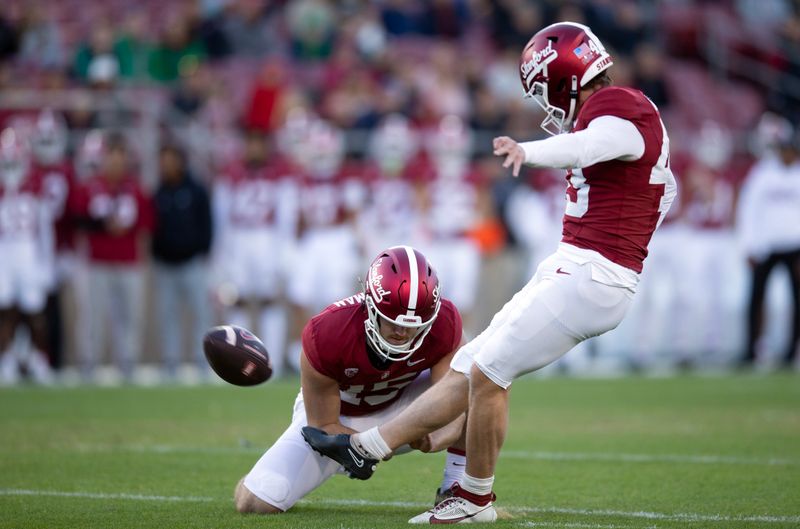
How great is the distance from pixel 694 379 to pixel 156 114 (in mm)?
5952

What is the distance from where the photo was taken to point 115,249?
37.0 ft

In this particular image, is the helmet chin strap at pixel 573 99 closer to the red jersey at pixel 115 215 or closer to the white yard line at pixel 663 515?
the white yard line at pixel 663 515

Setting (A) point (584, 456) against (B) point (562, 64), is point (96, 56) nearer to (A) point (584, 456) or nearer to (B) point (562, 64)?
(A) point (584, 456)

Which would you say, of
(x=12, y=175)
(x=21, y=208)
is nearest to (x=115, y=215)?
(x=21, y=208)

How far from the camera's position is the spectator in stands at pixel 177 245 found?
11.3 metres

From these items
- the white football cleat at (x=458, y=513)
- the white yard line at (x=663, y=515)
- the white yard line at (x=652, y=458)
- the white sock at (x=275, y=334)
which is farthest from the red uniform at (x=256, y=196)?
the white football cleat at (x=458, y=513)

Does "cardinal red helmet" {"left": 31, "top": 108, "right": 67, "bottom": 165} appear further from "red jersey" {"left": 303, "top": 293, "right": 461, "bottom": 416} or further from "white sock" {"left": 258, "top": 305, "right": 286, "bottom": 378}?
"red jersey" {"left": 303, "top": 293, "right": 461, "bottom": 416}

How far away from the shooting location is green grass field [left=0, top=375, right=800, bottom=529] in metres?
4.82

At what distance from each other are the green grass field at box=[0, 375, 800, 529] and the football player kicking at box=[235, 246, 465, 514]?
176 mm

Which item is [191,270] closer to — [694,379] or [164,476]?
[694,379]

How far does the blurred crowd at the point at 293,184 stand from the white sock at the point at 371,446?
695 centimetres

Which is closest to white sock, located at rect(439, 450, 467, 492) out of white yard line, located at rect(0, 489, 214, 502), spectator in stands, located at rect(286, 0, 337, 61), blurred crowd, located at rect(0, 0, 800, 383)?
white yard line, located at rect(0, 489, 214, 502)

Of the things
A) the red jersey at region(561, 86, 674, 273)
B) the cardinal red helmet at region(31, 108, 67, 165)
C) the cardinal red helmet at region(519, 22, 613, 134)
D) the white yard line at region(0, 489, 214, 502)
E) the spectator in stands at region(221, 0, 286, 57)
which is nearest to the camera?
the red jersey at region(561, 86, 674, 273)

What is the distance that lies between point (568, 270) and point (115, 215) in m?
7.36
